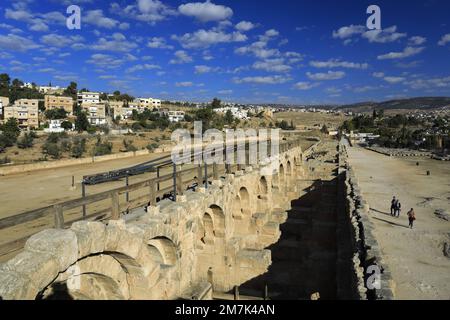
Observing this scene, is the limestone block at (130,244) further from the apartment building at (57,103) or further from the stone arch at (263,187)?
the apartment building at (57,103)

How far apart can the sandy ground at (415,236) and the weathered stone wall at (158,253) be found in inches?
155

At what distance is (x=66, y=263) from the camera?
13.8 ft

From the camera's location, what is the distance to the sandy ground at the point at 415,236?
737 centimetres

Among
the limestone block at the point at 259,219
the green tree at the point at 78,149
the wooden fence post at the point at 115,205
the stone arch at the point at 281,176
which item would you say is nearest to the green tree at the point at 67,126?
the green tree at the point at 78,149

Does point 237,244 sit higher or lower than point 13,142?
lower

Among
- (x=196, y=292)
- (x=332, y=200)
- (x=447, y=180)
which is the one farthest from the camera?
(x=447, y=180)

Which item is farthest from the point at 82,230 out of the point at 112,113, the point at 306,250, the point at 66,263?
the point at 112,113

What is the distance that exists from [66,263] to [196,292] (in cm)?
415

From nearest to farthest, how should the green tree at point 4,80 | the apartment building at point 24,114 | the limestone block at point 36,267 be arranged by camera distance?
the limestone block at point 36,267 < the apartment building at point 24,114 < the green tree at point 4,80

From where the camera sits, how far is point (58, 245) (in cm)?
414

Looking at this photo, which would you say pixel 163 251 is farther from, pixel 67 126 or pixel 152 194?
pixel 67 126

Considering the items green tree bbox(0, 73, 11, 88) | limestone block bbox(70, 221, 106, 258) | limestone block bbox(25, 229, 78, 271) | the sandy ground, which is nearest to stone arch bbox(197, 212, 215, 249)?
the sandy ground

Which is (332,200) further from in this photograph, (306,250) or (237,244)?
(237,244)

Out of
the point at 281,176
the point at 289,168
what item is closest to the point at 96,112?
the point at 289,168
